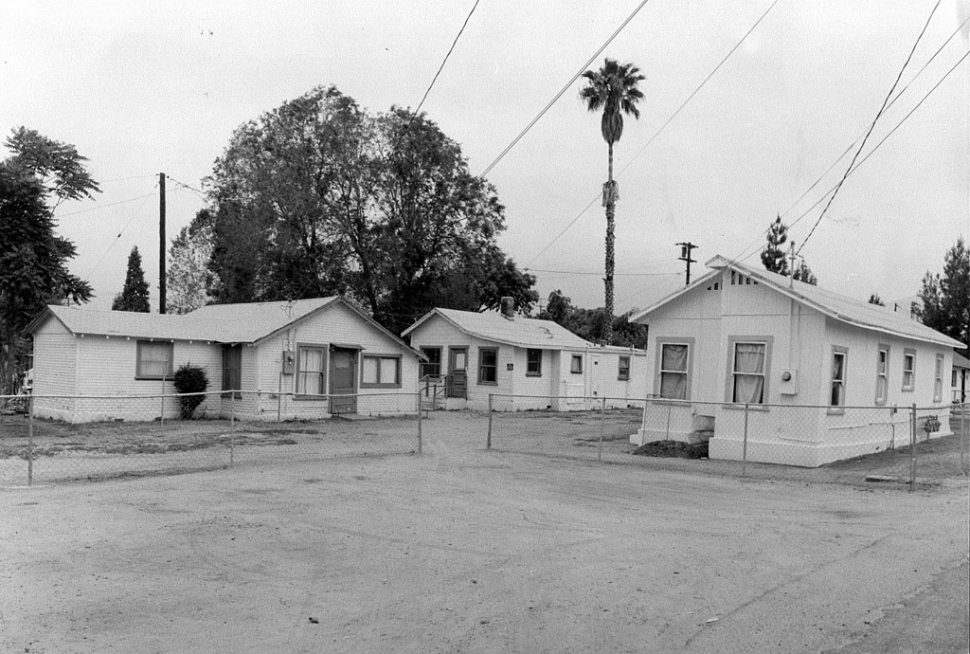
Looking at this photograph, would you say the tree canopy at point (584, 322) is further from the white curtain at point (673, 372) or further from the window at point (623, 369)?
the white curtain at point (673, 372)

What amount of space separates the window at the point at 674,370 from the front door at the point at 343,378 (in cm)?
1145

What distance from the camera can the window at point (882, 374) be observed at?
19.1m

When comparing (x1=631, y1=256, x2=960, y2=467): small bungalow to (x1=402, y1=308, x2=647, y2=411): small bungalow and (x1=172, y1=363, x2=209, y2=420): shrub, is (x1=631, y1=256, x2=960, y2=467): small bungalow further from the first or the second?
(x1=172, y1=363, x2=209, y2=420): shrub

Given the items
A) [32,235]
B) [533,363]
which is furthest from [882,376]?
[32,235]

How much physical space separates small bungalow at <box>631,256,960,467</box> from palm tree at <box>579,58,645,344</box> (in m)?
20.6

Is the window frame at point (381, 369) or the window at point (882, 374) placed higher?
the window at point (882, 374)

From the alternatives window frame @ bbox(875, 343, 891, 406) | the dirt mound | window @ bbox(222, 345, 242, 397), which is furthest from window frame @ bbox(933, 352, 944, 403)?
window @ bbox(222, 345, 242, 397)

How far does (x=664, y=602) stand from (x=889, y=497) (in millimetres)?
7329

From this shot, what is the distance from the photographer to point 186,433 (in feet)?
65.2

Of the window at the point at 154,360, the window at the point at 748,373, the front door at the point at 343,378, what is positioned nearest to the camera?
the window at the point at 748,373

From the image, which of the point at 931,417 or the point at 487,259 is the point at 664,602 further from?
the point at 487,259

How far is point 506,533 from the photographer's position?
917cm

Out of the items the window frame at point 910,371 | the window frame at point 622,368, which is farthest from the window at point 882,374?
the window frame at point 622,368

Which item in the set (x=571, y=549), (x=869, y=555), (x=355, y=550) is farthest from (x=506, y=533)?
(x=869, y=555)
